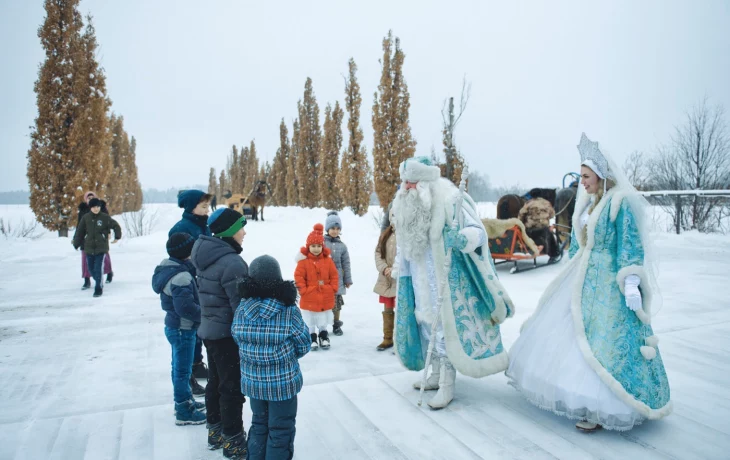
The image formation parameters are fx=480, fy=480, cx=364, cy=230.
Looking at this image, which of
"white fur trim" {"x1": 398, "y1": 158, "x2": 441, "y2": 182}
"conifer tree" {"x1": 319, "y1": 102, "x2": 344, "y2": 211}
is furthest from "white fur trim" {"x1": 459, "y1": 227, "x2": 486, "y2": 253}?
"conifer tree" {"x1": 319, "y1": 102, "x2": 344, "y2": 211}

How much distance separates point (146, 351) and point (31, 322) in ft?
7.91

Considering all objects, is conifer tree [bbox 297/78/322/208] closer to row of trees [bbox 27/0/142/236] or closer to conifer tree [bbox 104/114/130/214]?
conifer tree [bbox 104/114/130/214]

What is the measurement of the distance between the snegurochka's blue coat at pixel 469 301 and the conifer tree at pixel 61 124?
16539 millimetres

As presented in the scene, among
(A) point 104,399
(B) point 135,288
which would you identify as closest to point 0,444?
(A) point 104,399

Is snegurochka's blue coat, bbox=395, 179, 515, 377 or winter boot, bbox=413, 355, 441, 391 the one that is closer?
snegurochka's blue coat, bbox=395, 179, 515, 377

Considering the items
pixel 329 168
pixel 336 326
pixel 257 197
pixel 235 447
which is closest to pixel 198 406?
pixel 235 447

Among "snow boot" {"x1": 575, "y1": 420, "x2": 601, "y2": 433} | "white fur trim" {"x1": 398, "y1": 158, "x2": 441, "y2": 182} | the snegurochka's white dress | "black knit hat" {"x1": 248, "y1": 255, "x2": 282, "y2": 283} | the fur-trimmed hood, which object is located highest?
"white fur trim" {"x1": 398, "y1": 158, "x2": 441, "y2": 182}

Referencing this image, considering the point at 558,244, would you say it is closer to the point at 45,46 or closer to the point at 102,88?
the point at 102,88

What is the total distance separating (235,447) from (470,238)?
2.07 metres

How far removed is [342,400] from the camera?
151 inches

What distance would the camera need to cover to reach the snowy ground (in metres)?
3.04

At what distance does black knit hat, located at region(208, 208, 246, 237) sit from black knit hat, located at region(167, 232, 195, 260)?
537mm

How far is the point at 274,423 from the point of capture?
2609 mm

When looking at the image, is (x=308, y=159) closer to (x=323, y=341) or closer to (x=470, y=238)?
(x=323, y=341)
